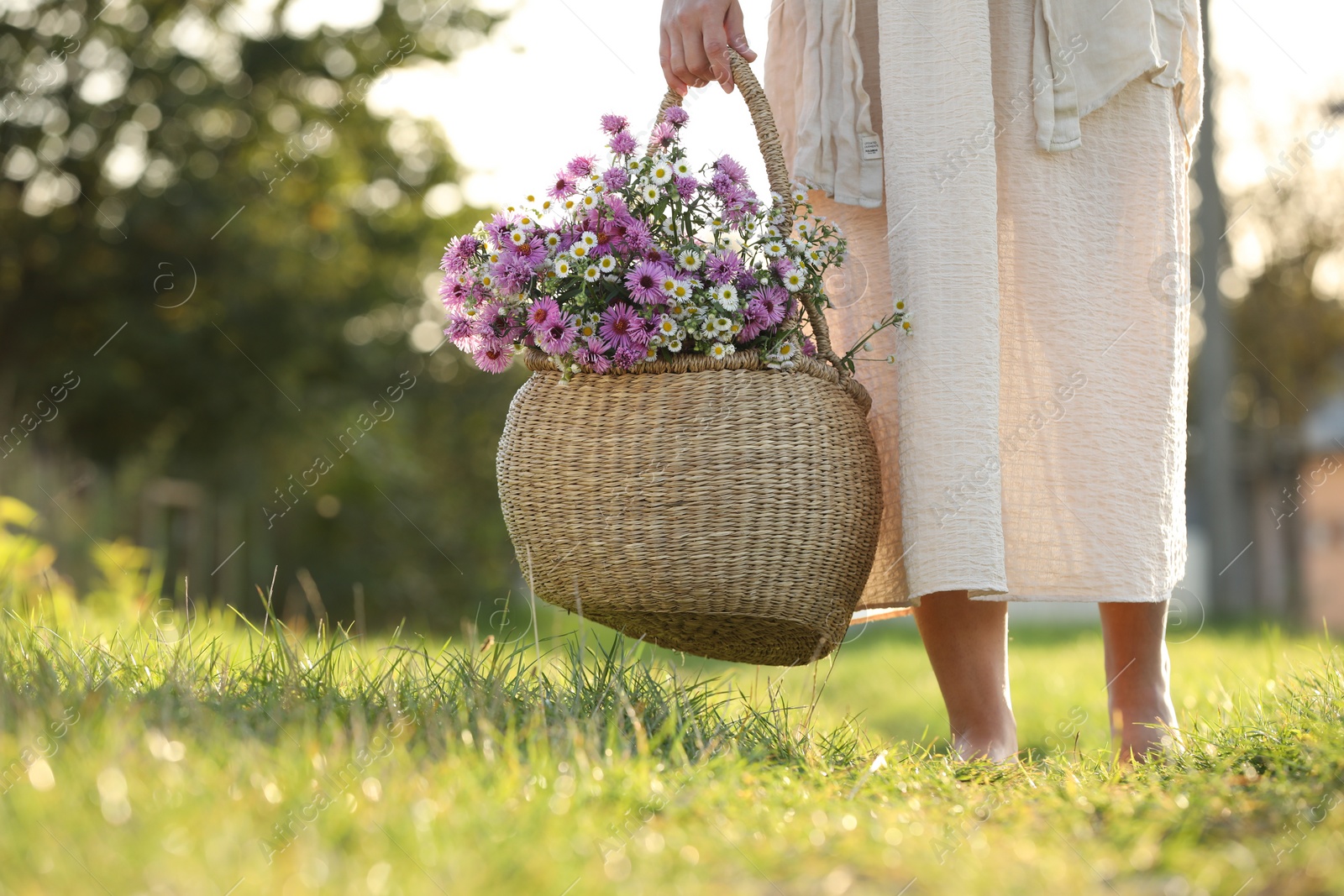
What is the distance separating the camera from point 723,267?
80.0 inches

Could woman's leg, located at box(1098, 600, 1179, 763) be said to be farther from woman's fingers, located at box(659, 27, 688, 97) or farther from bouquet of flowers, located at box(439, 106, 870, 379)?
woman's fingers, located at box(659, 27, 688, 97)

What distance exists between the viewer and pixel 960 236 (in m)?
2.10

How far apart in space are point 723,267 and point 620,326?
0.67ft

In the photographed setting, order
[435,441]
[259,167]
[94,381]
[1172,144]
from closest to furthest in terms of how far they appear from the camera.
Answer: [1172,144] → [94,381] → [259,167] → [435,441]

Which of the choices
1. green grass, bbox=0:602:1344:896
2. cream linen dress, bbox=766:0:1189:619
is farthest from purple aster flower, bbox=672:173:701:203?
green grass, bbox=0:602:1344:896

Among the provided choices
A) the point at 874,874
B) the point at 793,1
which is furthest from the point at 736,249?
the point at 874,874

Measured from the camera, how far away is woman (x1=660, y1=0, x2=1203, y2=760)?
82.3 inches

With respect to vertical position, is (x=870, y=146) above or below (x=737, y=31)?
below

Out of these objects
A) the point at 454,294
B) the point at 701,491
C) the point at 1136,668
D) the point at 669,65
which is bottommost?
the point at 1136,668

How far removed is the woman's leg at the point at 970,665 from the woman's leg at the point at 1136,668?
0.62 feet

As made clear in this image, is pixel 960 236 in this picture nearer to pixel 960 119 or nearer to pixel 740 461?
pixel 960 119

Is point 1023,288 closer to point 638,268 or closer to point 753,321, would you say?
point 753,321

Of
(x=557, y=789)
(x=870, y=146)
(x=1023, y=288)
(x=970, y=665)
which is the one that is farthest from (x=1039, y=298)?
(x=557, y=789)

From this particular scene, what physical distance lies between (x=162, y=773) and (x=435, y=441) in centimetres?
1480
